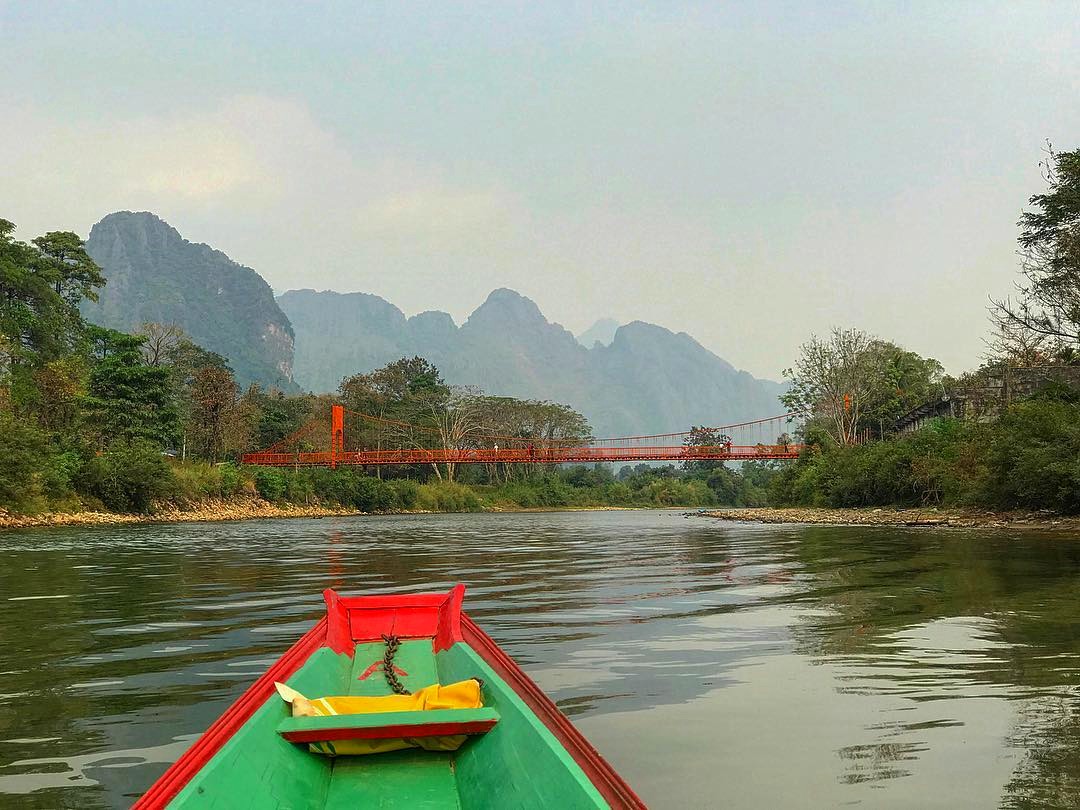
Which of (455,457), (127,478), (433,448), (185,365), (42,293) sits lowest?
(127,478)

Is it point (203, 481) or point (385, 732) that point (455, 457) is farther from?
point (385, 732)

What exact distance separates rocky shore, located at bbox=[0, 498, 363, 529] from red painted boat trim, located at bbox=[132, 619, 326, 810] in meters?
25.3

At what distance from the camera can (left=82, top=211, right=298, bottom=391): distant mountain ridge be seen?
174 m

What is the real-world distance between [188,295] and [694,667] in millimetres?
192848

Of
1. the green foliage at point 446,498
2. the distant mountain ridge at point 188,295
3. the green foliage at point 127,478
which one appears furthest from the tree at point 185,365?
the distant mountain ridge at point 188,295

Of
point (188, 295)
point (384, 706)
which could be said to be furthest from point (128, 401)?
point (188, 295)

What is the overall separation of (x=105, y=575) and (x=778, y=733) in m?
10.5

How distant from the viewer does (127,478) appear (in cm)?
3088

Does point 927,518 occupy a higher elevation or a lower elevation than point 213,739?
lower

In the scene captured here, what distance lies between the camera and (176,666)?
18.0 feet

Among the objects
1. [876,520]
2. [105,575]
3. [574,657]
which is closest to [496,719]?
[574,657]

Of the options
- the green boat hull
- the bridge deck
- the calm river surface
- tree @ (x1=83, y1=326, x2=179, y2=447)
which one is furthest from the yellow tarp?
the bridge deck

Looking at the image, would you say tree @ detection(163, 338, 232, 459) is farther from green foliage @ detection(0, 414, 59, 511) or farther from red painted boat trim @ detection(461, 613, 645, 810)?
red painted boat trim @ detection(461, 613, 645, 810)

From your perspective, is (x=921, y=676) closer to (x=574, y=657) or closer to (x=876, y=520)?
(x=574, y=657)
